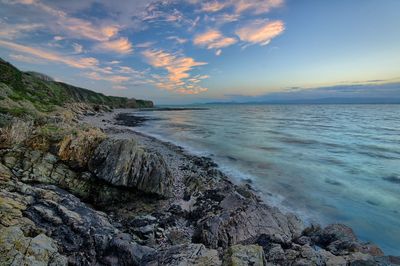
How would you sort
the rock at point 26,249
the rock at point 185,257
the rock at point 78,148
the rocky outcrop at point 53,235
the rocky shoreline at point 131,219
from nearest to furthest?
1. the rock at point 26,249
2. the rocky outcrop at point 53,235
3. the rock at point 185,257
4. the rocky shoreline at point 131,219
5. the rock at point 78,148

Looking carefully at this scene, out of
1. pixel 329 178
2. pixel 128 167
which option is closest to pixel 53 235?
pixel 128 167

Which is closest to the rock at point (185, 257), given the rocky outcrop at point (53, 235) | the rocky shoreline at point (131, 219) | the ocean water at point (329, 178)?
the rocky shoreline at point (131, 219)

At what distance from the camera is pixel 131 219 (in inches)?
408

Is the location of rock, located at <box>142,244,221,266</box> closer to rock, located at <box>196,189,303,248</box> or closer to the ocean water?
rock, located at <box>196,189,303,248</box>

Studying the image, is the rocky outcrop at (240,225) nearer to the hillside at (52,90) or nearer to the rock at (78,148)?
the rock at (78,148)

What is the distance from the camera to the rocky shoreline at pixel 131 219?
614 centimetres

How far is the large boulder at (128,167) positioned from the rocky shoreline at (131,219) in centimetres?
5

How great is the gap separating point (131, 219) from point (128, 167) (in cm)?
266

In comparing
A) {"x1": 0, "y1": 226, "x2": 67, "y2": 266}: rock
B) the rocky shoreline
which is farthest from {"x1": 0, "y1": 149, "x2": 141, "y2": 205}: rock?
A: {"x1": 0, "y1": 226, "x2": 67, "y2": 266}: rock

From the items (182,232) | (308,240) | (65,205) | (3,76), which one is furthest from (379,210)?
(3,76)

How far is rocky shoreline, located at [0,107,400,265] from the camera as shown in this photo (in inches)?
242

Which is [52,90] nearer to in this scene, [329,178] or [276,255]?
[329,178]

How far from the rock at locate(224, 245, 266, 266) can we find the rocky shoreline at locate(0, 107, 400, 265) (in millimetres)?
26

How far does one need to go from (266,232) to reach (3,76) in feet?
167
